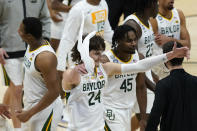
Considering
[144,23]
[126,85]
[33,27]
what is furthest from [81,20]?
[126,85]

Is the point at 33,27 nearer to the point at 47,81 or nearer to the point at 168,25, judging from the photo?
the point at 47,81

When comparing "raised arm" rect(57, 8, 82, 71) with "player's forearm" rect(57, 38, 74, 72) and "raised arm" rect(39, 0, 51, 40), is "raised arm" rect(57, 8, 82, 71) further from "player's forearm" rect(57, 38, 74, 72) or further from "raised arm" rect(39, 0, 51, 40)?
"raised arm" rect(39, 0, 51, 40)

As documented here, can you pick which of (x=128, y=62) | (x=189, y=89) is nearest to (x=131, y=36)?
(x=128, y=62)

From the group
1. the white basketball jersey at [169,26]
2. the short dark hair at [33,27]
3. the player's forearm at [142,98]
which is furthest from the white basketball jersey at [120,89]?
the white basketball jersey at [169,26]

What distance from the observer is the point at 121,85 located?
5.46 metres

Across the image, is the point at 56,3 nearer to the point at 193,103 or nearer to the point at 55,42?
the point at 55,42

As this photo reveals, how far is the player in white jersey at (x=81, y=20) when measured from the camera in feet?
21.3

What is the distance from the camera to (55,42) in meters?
8.02

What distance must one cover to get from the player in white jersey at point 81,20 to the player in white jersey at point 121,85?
3.38ft

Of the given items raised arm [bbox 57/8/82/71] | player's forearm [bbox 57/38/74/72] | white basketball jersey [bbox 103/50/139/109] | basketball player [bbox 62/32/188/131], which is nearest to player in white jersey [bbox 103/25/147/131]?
white basketball jersey [bbox 103/50/139/109]

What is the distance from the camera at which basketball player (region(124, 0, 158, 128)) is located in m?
6.11

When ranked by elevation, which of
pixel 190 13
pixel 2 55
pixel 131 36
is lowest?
pixel 190 13

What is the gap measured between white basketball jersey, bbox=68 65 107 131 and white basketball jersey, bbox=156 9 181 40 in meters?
2.00

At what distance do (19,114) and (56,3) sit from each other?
104 inches
